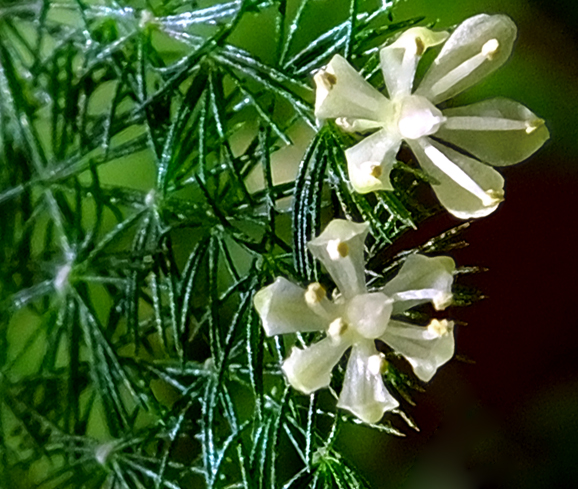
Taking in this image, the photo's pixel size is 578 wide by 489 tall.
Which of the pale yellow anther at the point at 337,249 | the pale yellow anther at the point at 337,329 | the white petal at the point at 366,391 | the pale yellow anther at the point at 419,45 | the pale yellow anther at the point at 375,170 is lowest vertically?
the white petal at the point at 366,391

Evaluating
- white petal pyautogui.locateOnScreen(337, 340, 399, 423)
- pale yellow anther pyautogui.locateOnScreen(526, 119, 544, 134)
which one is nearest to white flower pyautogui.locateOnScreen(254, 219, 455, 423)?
white petal pyautogui.locateOnScreen(337, 340, 399, 423)

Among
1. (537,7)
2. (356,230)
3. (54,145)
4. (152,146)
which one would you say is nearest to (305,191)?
(356,230)

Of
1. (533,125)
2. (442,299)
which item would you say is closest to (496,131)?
(533,125)

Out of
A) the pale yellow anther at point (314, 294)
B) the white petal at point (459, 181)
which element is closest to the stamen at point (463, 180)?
the white petal at point (459, 181)

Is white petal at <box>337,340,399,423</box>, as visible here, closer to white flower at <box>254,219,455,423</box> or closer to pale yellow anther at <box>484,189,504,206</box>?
white flower at <box>254,219,455,423</box>

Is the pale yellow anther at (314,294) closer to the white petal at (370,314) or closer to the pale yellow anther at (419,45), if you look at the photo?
the white petal at (370,314)

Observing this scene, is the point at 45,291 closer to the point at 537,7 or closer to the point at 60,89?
the point at 60,89
